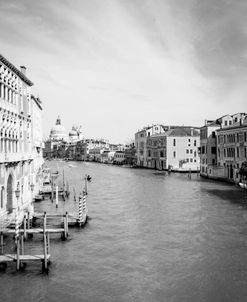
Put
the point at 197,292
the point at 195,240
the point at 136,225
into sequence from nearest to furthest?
1. the point at 197,292
2. the point at 195,240
3. the point at 136,225

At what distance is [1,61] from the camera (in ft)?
53.4

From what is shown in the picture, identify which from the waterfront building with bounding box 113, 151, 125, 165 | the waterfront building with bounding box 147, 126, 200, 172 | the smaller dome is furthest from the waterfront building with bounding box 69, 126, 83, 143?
the waterfront building with bounding box 147, 126, 200, 172

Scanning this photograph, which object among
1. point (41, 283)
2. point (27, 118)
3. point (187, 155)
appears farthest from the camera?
point (187, 155)

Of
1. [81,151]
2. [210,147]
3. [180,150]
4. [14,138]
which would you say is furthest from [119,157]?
[14,138]

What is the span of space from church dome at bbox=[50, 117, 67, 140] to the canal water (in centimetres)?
16019

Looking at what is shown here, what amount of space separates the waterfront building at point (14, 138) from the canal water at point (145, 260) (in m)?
3.14

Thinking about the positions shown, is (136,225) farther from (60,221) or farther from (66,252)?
(66,252)

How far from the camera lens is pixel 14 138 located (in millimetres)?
18875

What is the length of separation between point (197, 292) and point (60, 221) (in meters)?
10.6

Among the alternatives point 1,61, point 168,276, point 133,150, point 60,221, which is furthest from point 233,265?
point 133,150

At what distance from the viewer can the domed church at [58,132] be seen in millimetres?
180125

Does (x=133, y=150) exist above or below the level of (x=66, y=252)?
above

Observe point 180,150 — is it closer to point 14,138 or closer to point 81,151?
point 14,138

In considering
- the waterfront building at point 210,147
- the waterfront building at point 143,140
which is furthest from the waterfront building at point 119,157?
the waterfront building at point 210,147
